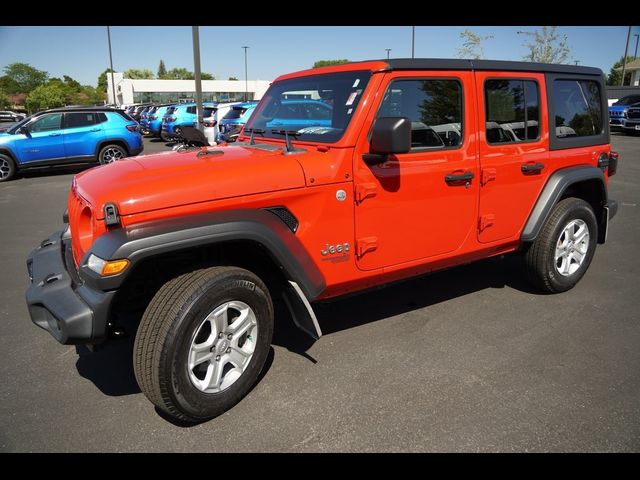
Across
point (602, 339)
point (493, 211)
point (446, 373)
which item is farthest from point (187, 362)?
point (602, 339)

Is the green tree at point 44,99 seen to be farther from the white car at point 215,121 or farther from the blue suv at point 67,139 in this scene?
the blue suv at point 67,139

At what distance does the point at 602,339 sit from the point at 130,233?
3.39m

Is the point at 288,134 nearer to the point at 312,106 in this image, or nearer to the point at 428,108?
the point at 312,106

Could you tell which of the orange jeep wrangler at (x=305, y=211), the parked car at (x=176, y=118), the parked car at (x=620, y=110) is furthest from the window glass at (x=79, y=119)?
the parked car at (x=620, y=110)

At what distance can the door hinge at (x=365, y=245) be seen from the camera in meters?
3.16

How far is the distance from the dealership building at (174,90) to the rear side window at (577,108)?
193 ft

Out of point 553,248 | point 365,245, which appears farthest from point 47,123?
point 553,248

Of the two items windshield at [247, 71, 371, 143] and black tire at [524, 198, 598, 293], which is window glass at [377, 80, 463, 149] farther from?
black tire at [524, 198, 598, 293]

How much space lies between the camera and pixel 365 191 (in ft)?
10.2

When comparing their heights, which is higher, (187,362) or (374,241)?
(374,241)

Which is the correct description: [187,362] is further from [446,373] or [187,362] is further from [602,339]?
[602,339]

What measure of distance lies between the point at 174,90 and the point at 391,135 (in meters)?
67.8

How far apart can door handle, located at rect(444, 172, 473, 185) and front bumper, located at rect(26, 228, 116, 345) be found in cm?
235
